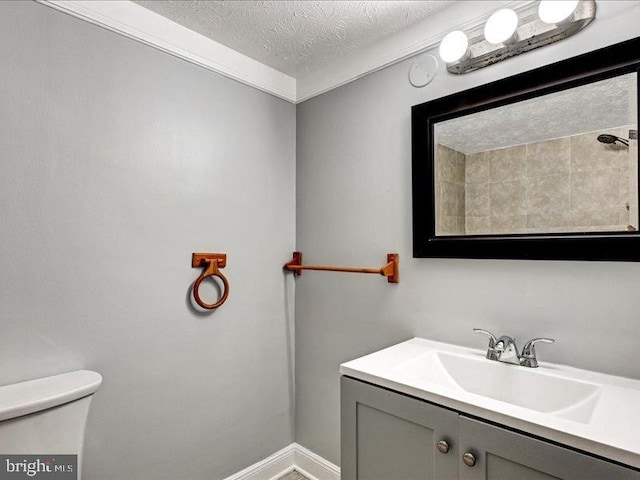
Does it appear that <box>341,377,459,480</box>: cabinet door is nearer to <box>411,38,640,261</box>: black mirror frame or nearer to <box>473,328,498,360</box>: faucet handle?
<box>473,328,498,360</box>: faucet handle

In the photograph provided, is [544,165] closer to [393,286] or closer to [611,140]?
[611,140]

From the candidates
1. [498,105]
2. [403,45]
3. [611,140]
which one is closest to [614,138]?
[611,140]

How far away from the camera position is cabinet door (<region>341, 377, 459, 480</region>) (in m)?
0.99

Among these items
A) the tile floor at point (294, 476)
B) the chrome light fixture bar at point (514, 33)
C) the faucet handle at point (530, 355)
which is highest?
the chrome light fixture bar at point (514, 33)

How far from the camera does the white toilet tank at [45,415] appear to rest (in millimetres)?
1023

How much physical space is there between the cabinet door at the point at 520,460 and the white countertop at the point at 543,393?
0.06 feet

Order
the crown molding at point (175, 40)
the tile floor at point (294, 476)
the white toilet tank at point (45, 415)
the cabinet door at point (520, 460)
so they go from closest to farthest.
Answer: the cabinet door at point (520, 460) → the white toilet tank at point (45, 415) → the crown molding at point (175, 40) → the tile floor at point (294, 476)

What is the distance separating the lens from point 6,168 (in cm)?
118

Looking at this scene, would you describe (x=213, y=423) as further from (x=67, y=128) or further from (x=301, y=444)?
(x=67, y=128)

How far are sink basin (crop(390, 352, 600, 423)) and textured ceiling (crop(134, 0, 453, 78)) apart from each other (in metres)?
1.38

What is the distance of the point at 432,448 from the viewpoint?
1012 mm

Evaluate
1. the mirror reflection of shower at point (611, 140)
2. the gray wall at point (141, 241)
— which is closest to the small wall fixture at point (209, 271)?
the gray wall at point (141, 241)

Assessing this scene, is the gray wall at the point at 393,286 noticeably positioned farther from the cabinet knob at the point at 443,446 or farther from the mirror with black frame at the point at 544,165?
the cabinet knob at the point at 443,446

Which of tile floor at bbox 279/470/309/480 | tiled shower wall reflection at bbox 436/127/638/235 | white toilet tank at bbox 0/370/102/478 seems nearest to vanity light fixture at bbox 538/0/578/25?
tiled shower wall reflection at bbox 436/127/638/235
